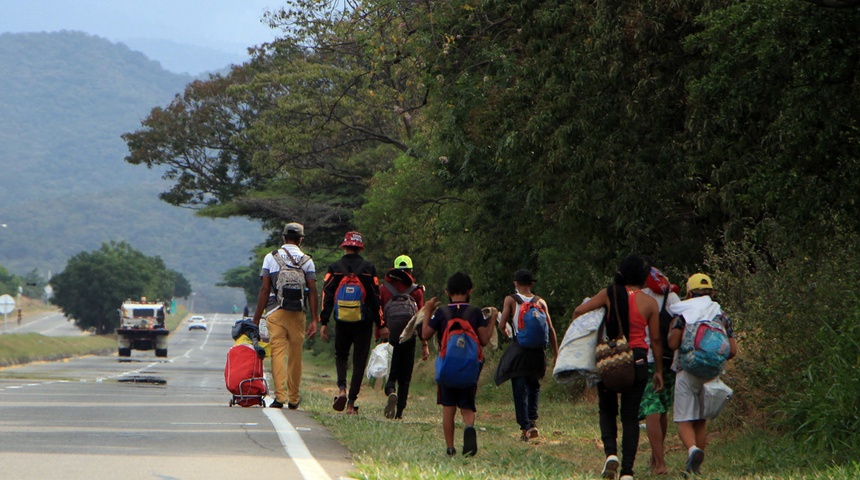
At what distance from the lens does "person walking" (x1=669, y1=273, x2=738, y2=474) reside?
32.5 feet

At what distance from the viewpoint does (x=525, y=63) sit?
17.2 meters

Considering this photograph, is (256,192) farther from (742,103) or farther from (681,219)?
(742,103)

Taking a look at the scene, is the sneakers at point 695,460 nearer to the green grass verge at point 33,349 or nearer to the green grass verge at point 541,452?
the green grass verge at point 541,452

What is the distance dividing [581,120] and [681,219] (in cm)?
266

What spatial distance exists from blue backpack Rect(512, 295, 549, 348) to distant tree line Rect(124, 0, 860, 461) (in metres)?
1.96

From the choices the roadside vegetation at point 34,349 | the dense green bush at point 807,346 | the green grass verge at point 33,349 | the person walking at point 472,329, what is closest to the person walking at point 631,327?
the person walking at point 472,329

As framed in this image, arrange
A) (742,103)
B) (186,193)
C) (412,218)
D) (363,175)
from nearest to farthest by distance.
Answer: (742,103), (412,218), (363,175), (186,193)

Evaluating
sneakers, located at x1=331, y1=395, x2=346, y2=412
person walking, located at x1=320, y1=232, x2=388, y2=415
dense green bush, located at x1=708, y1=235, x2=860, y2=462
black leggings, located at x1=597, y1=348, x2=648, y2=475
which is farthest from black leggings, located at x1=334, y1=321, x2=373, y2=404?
black leggings, located at x1=597, y1=348, x2=648, y2=475

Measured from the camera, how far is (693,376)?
10.0m

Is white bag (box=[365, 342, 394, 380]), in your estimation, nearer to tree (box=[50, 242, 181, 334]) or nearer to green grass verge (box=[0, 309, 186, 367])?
green grass verge (box=[0, 309, 186, 367])

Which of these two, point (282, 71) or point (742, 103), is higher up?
point (282, 71)

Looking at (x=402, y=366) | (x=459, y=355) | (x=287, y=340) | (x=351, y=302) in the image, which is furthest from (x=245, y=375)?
(x=459, y=355)

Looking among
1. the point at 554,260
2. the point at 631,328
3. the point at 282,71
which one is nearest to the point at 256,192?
→ the point at 282,71

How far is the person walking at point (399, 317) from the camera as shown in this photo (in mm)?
14180
